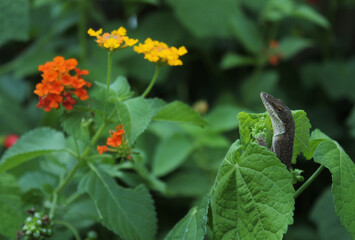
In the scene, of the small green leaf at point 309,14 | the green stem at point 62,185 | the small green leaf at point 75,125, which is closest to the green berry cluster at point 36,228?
the green stem at point 62,185

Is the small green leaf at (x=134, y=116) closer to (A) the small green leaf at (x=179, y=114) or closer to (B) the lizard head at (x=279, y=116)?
(A) the small green leaf at (x=179, y=114)

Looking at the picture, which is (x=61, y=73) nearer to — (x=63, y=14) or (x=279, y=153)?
(x=279, y=153)

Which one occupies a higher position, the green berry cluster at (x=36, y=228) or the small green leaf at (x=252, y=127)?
the small green leaf at (x=252, y=127)

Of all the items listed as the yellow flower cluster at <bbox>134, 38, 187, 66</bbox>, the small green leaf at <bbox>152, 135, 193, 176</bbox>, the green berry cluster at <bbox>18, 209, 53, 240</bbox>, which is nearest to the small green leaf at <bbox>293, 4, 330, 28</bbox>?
the small green leaf at <bbox>152, 135, 193, 176</bbox>

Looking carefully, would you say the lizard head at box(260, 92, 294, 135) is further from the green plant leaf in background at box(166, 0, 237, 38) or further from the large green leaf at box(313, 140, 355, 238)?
the green plant leaf in background at box(166, 0, 237, 38)

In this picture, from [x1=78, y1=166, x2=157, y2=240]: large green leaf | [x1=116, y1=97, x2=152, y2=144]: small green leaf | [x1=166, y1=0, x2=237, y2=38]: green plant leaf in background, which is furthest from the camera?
[x1=166, y1=0, x2=237, y2=38]: green plant leaf in background

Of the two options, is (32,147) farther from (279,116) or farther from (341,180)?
(341,180)

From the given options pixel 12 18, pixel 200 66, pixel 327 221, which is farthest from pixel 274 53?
pixel 12 18
